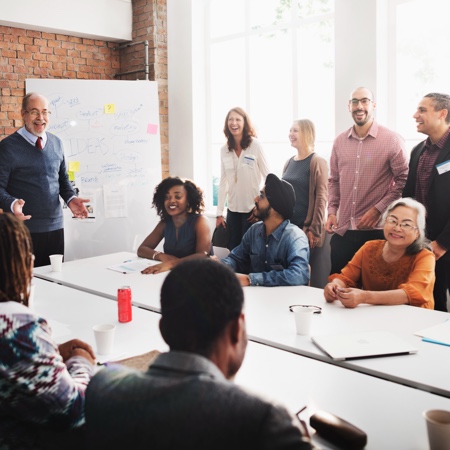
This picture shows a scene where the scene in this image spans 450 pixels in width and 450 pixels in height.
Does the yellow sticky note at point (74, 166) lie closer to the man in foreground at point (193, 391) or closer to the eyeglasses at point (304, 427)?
the eyeglasses at point (304, 427)

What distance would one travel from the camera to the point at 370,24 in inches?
176

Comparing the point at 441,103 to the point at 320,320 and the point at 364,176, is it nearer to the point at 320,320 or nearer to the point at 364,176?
the point at 364,176

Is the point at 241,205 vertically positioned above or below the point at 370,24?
below

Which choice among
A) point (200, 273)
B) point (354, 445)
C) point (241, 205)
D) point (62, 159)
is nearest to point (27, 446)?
point (200, 273)

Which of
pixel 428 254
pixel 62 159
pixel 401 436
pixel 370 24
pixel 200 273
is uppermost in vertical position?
pixel 370 24

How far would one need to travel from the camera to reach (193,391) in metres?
0.84

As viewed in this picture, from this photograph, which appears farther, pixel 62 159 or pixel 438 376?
pixel 62 159

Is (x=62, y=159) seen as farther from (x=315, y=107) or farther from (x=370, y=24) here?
A: (x=370, y=24)

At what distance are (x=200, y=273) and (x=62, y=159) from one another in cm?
351

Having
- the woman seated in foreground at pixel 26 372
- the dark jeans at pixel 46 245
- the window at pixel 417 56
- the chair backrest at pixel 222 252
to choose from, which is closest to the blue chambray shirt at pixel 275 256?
the dark jeans at pixel 46 245

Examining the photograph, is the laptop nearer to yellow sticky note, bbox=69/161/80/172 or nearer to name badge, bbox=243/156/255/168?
name badge, bbox=243/156/255/168

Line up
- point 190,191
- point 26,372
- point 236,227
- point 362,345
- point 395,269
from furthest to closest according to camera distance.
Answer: point 236,227, point 190,191, point 395,269, point 362,345, point 26,372

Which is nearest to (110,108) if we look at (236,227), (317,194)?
(236,227)

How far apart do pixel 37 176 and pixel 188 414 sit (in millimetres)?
3539
